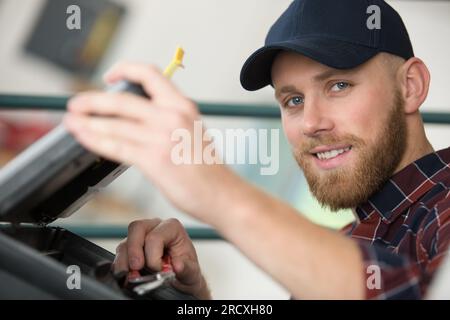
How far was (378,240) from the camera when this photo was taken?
96cm

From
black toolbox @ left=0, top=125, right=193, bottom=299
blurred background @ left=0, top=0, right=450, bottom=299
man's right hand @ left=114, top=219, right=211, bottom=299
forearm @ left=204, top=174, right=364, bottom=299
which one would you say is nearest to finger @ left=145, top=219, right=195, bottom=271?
man's right hand @ left=114, top=219, right=211, bottom=299

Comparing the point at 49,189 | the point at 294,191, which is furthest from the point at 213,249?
the point at 49,189

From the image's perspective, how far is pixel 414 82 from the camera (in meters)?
1.22

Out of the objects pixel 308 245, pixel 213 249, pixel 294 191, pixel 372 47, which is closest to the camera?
pixel 308 245

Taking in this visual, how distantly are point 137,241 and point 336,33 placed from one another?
54 cm

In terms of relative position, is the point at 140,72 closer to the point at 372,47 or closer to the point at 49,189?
the point at 49,189

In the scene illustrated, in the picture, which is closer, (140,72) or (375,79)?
(140,72)

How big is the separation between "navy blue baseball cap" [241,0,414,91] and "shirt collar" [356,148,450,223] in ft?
0.70

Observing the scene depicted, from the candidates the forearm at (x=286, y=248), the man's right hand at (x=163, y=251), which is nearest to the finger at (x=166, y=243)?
the man's right hand at (x=163, y=251)

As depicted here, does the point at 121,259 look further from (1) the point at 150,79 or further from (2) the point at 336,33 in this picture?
(2) the point at 336,33

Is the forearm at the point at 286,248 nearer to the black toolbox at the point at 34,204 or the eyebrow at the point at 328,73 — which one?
the black toolbox at the point at 34,204

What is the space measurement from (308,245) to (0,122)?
3.76 meters

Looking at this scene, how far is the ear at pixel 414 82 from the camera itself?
120cm

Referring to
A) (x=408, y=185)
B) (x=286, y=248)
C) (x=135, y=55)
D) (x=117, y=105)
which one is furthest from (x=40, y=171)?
(x=135, y=55)
